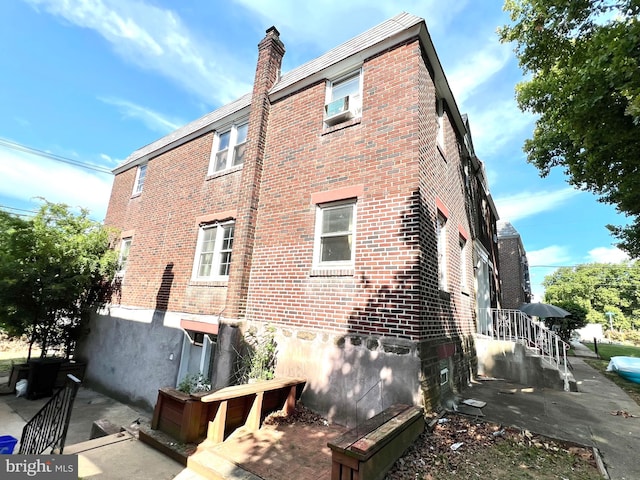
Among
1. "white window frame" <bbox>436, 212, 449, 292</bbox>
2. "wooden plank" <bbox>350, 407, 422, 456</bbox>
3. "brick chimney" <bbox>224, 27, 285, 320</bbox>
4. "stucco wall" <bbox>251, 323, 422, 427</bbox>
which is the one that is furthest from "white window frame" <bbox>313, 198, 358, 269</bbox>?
"wooden plank" <bbox>350, 407, 422, 456</bbox>

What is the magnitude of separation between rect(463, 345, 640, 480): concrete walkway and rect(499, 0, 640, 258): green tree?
5231 millimetres

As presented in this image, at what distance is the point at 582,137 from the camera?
7719 millimetres

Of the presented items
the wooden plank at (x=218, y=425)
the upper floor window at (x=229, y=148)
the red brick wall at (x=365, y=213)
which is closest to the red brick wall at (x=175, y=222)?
the red brick wall at (x=365, y=213)

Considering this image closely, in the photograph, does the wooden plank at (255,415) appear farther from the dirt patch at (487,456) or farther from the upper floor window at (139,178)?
the upper floor window at (139,178)

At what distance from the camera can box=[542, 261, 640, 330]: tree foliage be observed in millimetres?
46406

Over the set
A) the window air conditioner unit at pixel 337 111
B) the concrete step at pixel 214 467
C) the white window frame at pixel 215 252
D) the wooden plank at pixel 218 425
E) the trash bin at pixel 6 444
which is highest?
the window air conditioner unit at pixel 337 111

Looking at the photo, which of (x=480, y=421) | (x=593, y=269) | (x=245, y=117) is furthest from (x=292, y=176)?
(x=593, y=269)

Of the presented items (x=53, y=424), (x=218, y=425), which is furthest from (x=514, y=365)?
(x=53, y=424)

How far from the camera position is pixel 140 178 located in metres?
13.2

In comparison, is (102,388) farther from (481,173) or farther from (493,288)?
(481,173)

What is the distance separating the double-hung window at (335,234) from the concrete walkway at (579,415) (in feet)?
12.6

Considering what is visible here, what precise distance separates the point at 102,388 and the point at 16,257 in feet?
17.8

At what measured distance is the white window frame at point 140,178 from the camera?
13.0 meters

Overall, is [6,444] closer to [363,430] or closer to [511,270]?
[363,430]
